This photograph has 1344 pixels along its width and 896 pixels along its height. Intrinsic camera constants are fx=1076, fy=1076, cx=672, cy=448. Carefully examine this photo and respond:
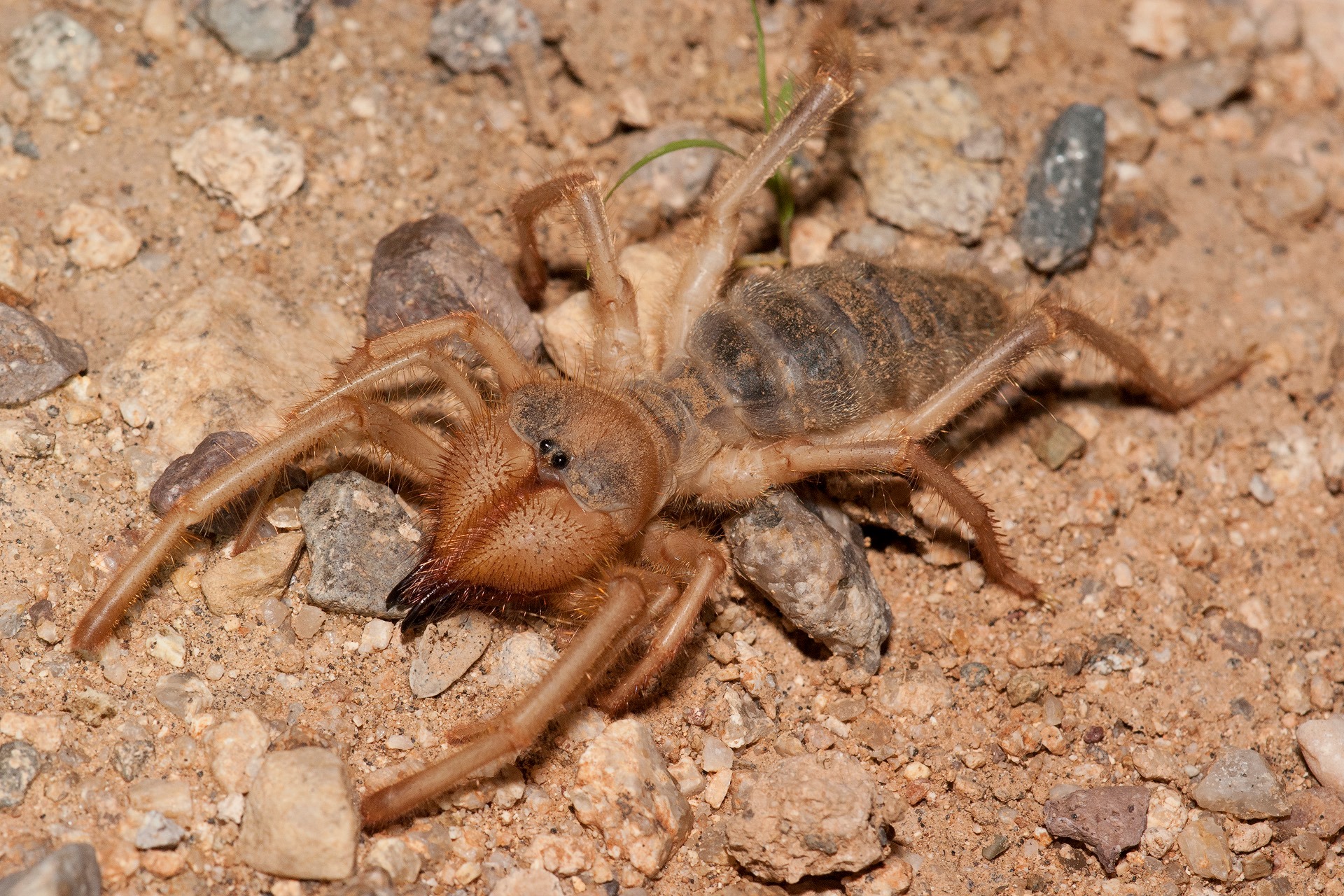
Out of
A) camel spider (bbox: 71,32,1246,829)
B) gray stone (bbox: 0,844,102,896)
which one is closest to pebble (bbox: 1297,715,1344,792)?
camel spider (bbox: 71,32,1246,829)

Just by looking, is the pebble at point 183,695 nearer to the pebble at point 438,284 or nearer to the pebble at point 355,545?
the pebble at point 355,545

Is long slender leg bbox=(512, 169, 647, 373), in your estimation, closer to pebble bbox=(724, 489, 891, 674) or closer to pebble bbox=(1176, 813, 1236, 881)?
pebble bbox=(724, 489, 891, 674)

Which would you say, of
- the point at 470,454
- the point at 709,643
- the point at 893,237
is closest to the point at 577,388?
the point at 470,454

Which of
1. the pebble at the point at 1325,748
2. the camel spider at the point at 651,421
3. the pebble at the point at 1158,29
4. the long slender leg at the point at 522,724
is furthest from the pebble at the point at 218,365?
the pebble at the point at 1158,29

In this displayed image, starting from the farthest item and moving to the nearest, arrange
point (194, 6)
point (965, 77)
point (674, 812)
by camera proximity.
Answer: point (965, 77)
point (194, 6)
point (674, 812)

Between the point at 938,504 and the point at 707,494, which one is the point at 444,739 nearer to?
the point at 707,494

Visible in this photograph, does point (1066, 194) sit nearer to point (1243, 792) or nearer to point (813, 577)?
point (813, 577)
